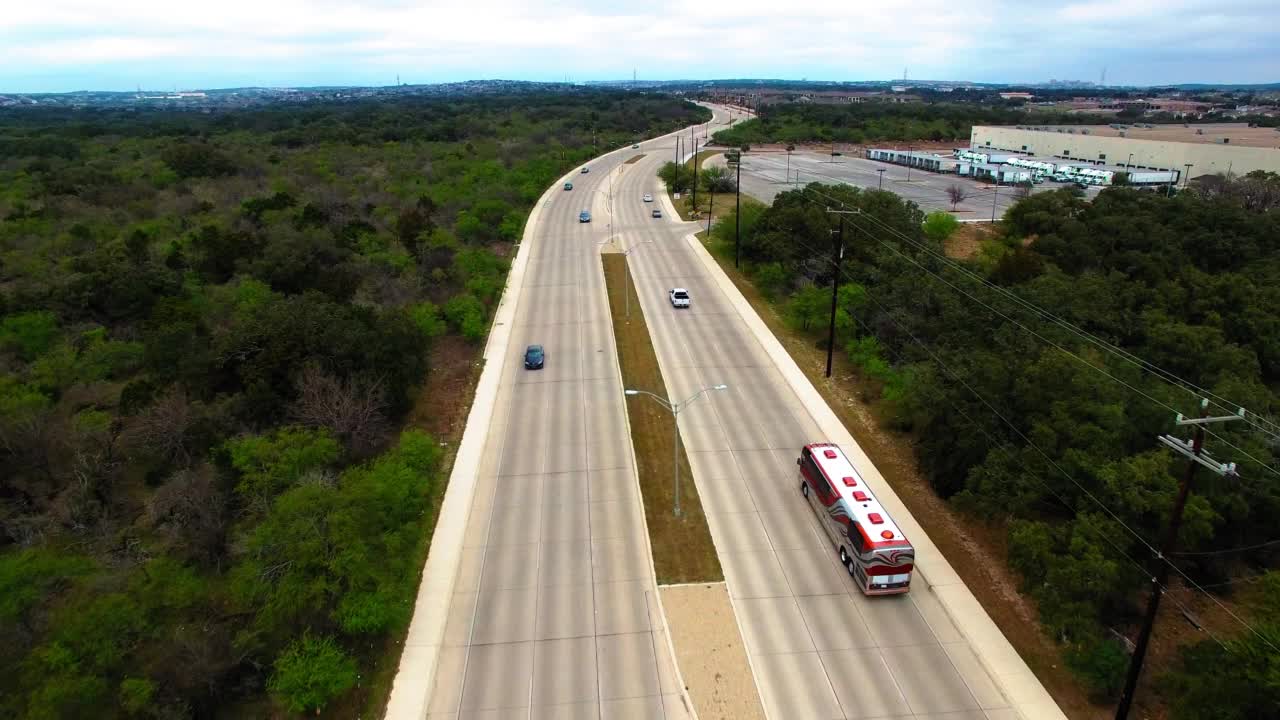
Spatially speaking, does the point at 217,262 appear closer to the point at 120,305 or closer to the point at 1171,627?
the point at 120,305

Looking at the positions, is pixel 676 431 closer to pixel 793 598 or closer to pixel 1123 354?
pixel 793 598

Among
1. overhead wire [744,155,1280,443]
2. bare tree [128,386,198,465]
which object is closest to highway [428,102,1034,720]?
overhead wire [744,155,1280,443]

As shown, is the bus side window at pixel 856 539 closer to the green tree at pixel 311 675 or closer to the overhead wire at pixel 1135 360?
the overhead wire at pixel 1135 360

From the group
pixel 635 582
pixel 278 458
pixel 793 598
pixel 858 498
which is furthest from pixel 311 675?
pixel 858 498

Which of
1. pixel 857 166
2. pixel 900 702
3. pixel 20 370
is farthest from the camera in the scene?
pixel 857 166

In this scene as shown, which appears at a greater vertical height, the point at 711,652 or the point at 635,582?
the point at 635,582

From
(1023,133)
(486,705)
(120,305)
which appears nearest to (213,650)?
(486,705)

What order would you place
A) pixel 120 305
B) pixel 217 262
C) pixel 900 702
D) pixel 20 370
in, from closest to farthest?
pixel 900 702, pixel 20 370, pixel 120 305, pixel 217 262

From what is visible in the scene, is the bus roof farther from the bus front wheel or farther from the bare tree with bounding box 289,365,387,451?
the bare tree with bounding box 289,365,387,451
